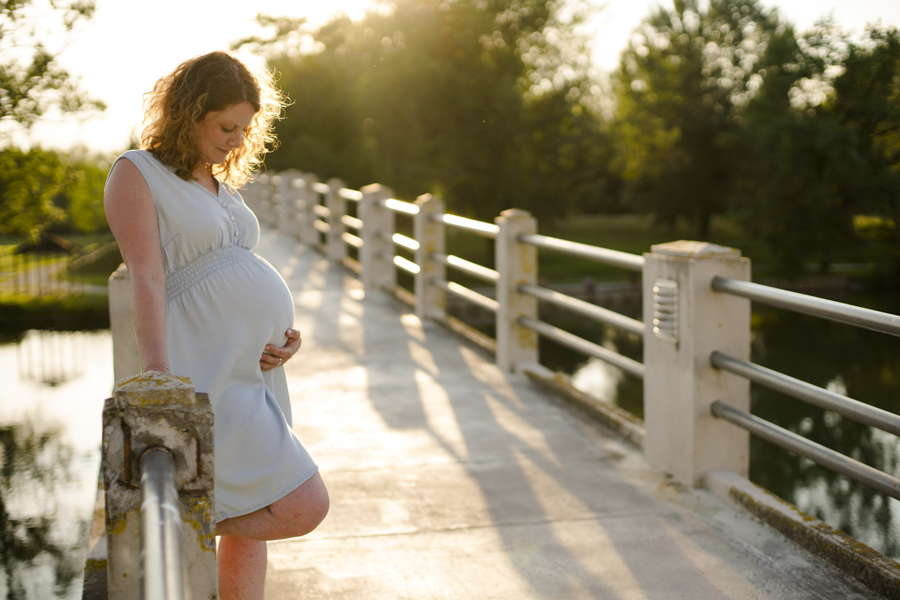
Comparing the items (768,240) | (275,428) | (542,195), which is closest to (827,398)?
(275,428)

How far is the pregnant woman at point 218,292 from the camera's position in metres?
1.74

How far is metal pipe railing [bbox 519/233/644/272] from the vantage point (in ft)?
13.0

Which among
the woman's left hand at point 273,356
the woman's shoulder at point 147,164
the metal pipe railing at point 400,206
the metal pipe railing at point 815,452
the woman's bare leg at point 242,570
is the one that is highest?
the woman's shoulder at point 147,164

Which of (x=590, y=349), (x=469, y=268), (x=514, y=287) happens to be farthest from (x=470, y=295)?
(x=590, y=349)

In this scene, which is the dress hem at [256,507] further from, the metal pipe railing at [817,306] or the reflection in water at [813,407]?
the reflection in water at [813,407]

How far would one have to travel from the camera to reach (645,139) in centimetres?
4209

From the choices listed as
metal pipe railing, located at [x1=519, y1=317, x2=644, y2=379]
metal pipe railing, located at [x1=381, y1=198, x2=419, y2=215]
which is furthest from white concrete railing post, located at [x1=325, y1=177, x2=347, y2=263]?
metal pipe railing, located at [x1=519, y1=317, x2=644, y2=379]

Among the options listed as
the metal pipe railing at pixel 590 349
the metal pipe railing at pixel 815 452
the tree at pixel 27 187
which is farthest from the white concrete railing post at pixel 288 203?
the metal pipe railing at pixel 815 452

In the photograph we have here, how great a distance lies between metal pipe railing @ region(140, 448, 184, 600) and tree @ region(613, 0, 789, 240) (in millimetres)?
41392

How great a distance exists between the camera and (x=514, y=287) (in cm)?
565

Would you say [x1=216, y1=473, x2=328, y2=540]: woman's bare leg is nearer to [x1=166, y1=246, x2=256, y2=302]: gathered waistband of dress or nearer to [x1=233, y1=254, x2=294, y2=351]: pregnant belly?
[x1=233, y1=254, x2=294, y2=351]: pregnant belly

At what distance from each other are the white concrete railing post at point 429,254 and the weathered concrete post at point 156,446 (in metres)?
6.12

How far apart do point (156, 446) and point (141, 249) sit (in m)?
0.53

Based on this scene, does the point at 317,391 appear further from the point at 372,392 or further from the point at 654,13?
the point at 654,13
